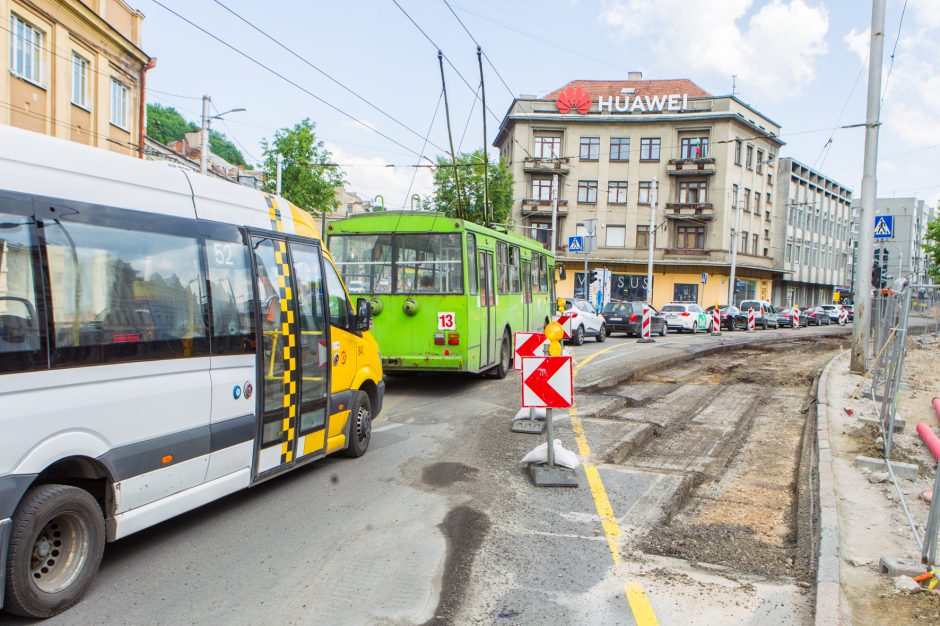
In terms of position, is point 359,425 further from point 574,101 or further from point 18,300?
point 574,101

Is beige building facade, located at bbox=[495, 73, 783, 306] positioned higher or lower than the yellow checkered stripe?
higher

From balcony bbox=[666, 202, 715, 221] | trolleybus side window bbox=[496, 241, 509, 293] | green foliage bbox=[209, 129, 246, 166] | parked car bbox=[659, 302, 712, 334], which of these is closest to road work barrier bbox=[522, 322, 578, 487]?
trolleybus side window bbox=[496, 241, 509, 293]

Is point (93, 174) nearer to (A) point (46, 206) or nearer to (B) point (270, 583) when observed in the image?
(A) point (46, 206)

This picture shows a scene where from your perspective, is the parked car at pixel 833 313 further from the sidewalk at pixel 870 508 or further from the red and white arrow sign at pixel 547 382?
the red and white arrow sign at pixel 547 382

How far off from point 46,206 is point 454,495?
12.9 ft

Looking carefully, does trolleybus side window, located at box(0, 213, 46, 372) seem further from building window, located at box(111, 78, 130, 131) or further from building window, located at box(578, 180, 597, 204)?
building window, located at box(578, 180, 597, 204)

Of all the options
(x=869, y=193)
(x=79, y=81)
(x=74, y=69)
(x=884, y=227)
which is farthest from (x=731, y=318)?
(x=74, y=69)

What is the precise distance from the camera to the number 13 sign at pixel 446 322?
11695 mm

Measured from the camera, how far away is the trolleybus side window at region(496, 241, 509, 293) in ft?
44.9

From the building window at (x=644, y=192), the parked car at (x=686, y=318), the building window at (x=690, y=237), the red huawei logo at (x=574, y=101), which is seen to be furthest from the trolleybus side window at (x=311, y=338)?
the building window at (x=690, y=237)

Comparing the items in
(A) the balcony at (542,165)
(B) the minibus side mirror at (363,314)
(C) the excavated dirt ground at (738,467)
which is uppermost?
(A) the balcony at (542,165)

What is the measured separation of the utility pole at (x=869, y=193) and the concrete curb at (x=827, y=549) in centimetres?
774

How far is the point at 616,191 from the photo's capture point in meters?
53.4

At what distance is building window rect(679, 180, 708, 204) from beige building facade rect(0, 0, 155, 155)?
1558 inches
